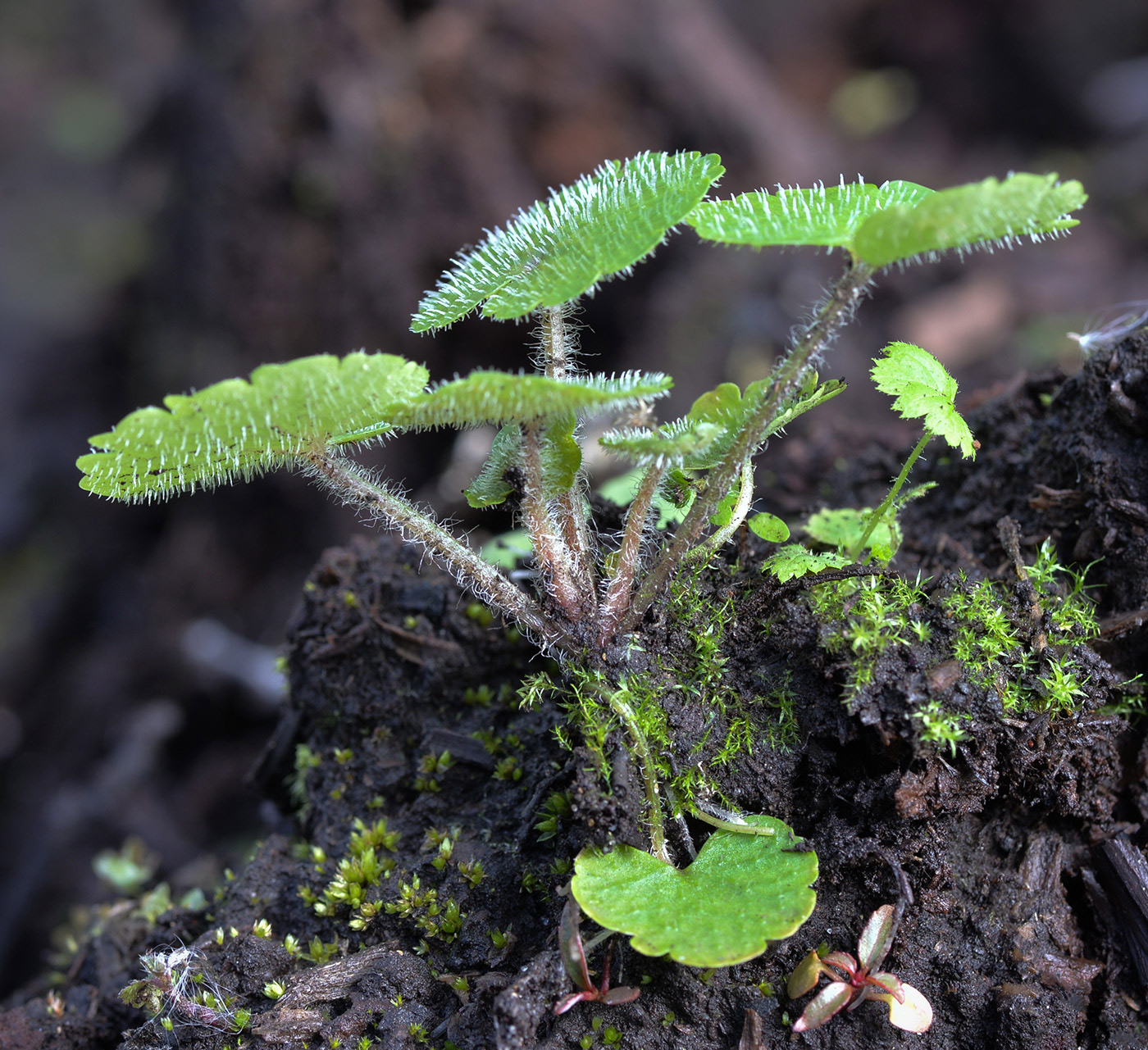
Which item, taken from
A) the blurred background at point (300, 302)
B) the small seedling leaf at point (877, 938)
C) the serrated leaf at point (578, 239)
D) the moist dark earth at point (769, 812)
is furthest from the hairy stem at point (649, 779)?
the blurred background at point (300, 302)

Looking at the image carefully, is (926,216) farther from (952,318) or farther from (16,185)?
(16,185)

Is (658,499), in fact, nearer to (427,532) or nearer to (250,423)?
(427,532)

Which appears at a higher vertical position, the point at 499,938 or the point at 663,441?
the point at 663,441

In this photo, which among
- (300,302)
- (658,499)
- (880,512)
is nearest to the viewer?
(880,512)

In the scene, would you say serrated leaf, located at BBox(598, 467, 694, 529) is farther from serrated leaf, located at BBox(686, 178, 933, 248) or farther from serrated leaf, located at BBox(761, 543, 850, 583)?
serrated leaf, located at BBox(686, 178, 933, 248)

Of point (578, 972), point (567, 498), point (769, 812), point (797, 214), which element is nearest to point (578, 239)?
point (797, 214)

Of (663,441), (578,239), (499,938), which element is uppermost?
(578,239)

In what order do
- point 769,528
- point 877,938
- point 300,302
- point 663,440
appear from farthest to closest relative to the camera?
point 300,302, point 769,528, point 877,938, point 663,440

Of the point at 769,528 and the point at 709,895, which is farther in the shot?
the point at 769,528
